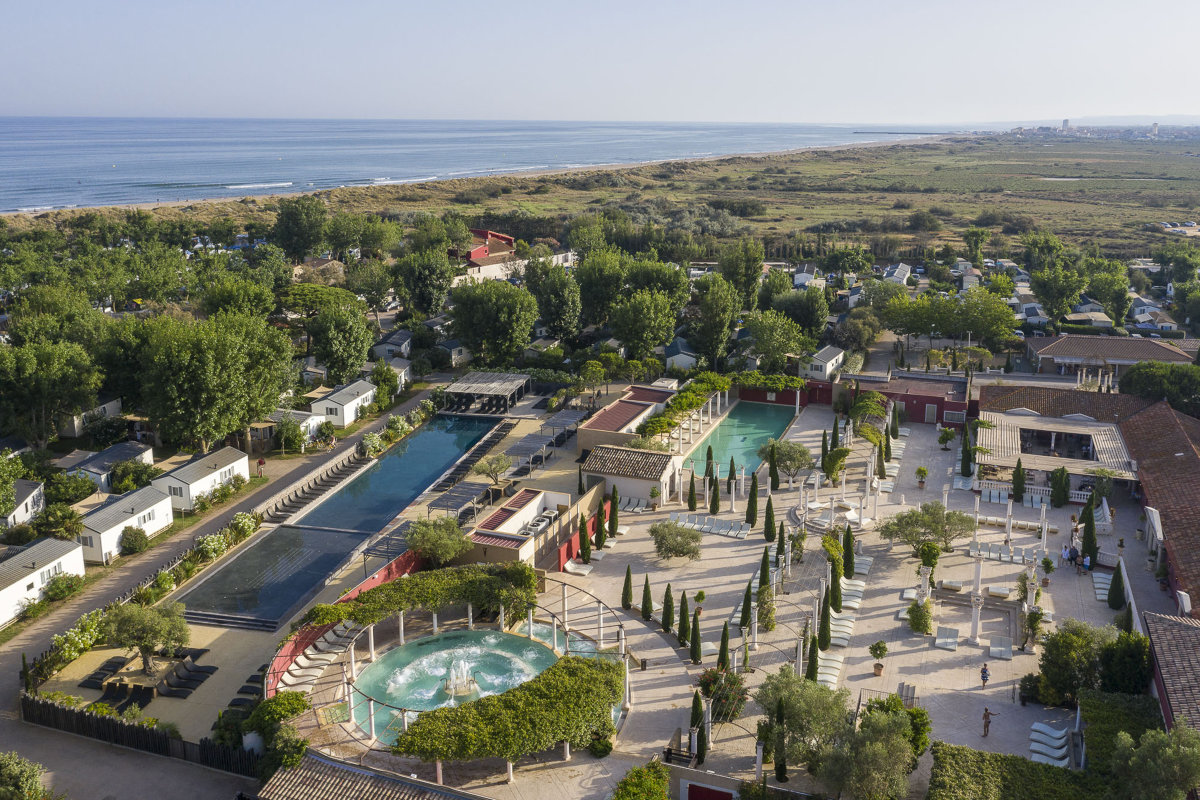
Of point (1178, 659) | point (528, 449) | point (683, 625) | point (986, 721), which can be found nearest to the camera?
point (1178, 659)

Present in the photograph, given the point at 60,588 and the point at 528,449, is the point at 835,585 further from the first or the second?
the point at 60,588

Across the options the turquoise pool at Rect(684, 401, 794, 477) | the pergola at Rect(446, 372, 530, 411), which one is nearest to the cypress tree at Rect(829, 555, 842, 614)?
the turquoise pool at Rect(684, 401, 794, 477)

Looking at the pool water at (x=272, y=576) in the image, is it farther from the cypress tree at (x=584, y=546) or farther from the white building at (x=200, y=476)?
the cypress tree at (x=584, y=546)

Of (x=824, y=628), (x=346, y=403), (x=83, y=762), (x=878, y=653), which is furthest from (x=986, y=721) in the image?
(x=346, y=403)

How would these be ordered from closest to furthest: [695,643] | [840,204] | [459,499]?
[695,643] → [459,499] → [840,204]

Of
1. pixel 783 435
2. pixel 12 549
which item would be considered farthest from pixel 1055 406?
pixel 12 549

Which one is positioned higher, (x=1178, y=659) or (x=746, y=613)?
(x=1178, y=659)

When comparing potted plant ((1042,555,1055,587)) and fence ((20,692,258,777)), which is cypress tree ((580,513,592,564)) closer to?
fence ((20,692,258,777))

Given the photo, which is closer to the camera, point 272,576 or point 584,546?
point 272,576
